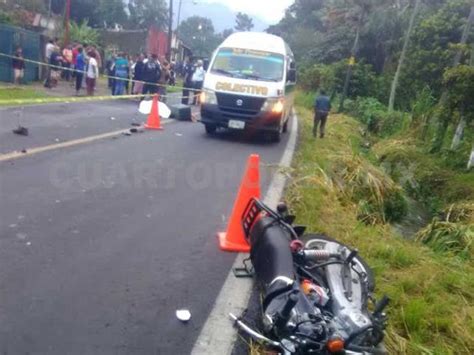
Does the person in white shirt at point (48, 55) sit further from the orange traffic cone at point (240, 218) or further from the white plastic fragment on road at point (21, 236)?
the orange traffic cone at point (240, 218)

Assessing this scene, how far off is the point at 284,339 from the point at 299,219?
2782 mm

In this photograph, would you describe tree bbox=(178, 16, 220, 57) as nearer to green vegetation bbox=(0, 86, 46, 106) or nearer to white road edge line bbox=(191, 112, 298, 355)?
green vegetation bbox=(0, 86, 46, 106)

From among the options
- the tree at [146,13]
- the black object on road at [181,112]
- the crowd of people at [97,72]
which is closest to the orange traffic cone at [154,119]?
the black object on road at [181,112]

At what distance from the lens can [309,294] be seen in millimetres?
3189

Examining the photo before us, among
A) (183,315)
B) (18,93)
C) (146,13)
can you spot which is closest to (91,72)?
(18,93)

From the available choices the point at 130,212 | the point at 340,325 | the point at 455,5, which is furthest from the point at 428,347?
the point at 455,5

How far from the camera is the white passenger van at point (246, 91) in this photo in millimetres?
10891

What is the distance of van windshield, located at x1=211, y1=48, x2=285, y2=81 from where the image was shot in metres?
11.4

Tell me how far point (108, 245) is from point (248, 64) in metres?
7.92

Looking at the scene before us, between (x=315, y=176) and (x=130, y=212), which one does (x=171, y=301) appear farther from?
(x=315, y=176)

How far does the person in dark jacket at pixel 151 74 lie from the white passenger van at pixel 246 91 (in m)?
6.86

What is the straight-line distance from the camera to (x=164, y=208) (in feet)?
18.9

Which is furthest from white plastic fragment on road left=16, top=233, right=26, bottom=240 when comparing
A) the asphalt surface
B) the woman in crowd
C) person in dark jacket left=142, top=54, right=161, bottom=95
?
the woman in crowd

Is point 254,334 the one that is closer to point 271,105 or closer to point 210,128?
point 271,105
